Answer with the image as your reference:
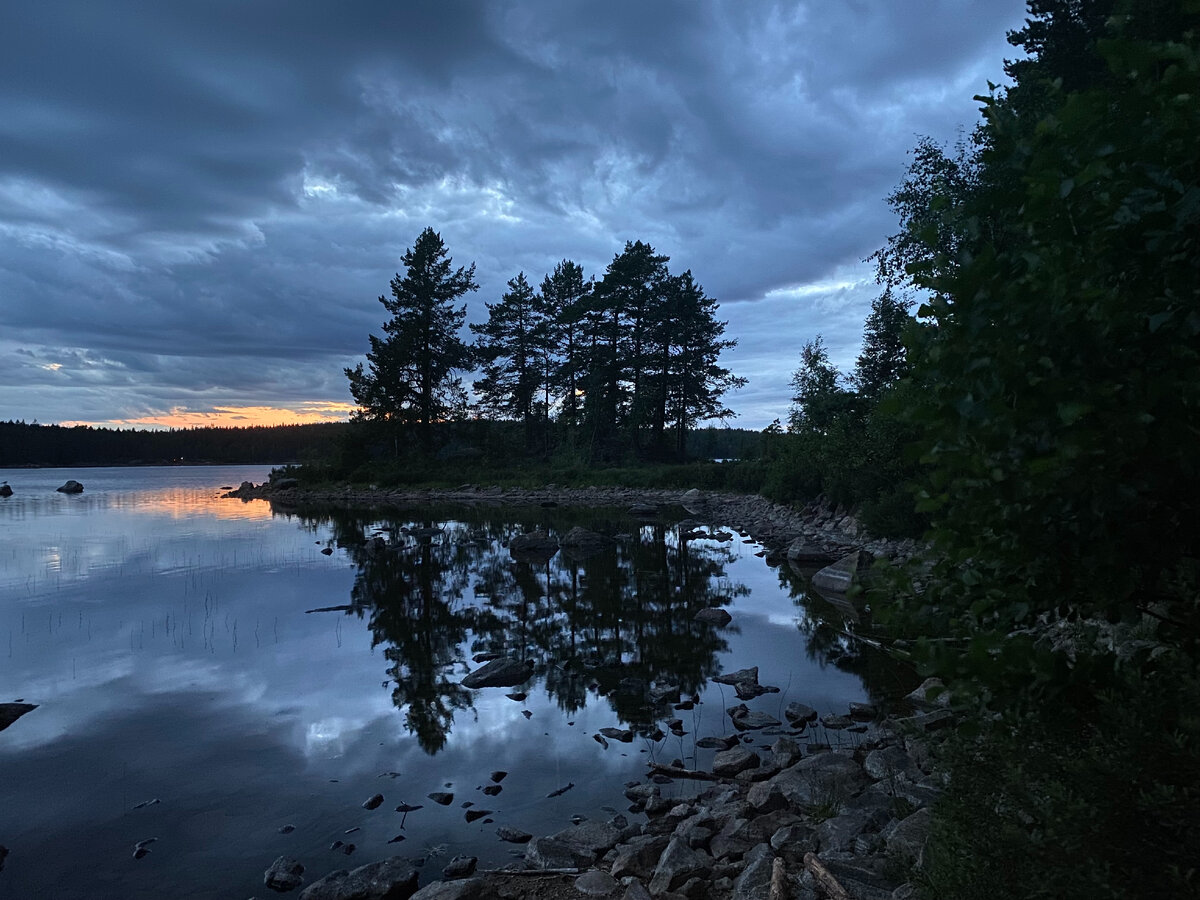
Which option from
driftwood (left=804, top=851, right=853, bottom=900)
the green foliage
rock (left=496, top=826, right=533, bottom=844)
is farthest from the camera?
rock (left=496, top=826, right=533, bottom=844)

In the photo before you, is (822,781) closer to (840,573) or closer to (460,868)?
(460,868)

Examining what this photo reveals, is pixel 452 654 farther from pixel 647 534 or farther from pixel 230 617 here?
pixel 647 534

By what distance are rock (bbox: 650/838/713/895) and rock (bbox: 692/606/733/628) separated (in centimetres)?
827

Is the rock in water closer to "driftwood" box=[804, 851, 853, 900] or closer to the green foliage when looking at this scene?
"driftwood" box=[804, 851, 853, 900]

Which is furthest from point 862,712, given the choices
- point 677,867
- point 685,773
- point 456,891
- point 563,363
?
point 563,363

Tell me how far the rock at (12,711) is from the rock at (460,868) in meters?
7.14

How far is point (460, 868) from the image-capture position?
553 cm

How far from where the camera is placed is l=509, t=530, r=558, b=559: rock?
22906mm

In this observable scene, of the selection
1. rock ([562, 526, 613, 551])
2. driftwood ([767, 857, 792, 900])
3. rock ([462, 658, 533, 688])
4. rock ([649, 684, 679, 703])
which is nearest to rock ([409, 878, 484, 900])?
driftwood ([767, 857, 792, 900])

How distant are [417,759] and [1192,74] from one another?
8195mm

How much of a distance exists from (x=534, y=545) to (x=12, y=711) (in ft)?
50.4

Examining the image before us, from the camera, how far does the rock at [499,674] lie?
33.4ft

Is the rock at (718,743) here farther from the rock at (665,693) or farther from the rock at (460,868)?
the rock at (460,868)

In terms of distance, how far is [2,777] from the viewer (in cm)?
748
